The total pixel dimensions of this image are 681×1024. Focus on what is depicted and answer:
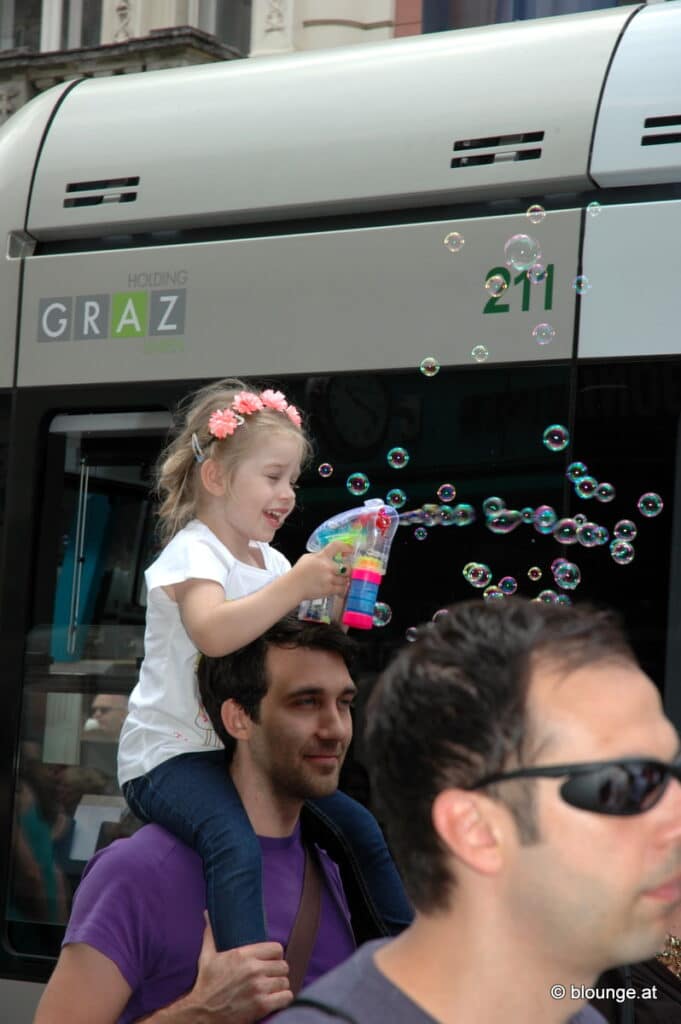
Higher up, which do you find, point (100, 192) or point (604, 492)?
point (100, 192)

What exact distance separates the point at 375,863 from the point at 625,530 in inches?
47.4

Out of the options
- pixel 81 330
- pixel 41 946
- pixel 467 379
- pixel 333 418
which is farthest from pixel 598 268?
pixel 41 946

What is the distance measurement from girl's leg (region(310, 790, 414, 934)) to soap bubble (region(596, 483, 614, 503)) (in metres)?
1.18

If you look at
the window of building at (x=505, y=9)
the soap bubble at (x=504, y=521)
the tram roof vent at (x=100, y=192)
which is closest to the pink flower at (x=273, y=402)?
the soap bubble at (x=504, y=521)

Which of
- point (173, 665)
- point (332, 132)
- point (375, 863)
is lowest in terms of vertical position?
point (375, 863)

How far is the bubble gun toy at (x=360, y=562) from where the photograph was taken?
2812 mm

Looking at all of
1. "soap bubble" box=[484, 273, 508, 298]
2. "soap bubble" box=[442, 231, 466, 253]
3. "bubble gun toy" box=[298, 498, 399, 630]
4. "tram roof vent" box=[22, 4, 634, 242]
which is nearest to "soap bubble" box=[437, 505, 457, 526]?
"soap bubble" box=[484, 273, 508, 298]

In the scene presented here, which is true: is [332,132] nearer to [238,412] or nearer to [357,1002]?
[238,412]

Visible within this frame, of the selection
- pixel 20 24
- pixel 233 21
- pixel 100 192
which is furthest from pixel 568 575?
pixel 20 24

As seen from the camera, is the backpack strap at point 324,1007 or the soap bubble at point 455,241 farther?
the soap bubble at point 455,241

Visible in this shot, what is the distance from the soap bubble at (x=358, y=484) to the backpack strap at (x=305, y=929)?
5.27 ft

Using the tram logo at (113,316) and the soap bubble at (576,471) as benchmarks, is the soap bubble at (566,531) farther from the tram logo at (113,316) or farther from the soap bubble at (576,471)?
the tram logo at (113,316)

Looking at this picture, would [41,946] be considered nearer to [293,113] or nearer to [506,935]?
[293,113]

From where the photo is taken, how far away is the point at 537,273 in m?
3.95
